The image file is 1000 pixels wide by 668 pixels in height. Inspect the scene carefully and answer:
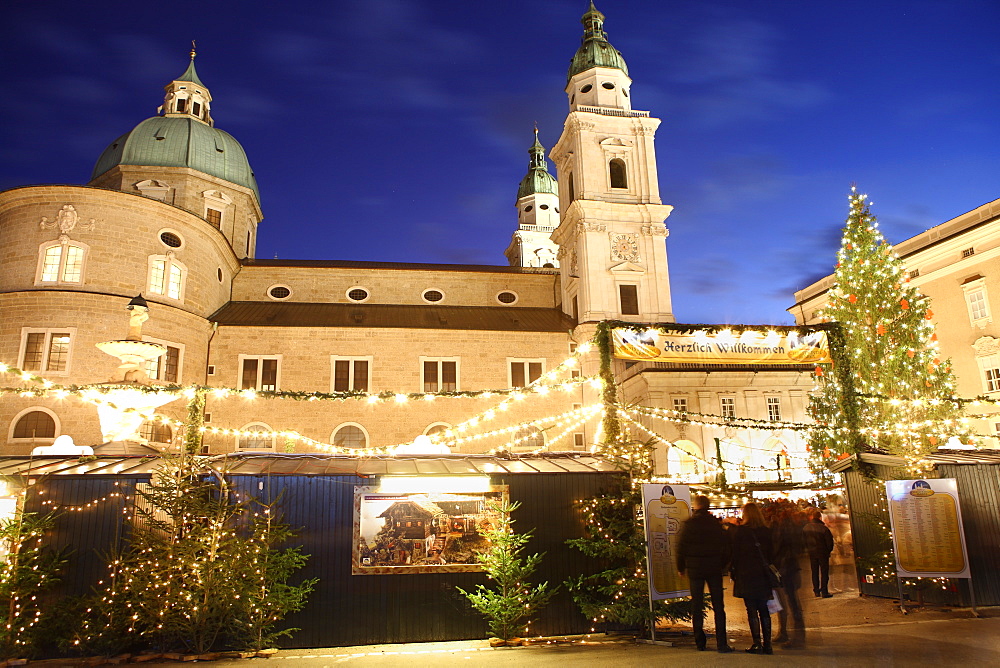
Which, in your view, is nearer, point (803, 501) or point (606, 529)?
point (606, 529)

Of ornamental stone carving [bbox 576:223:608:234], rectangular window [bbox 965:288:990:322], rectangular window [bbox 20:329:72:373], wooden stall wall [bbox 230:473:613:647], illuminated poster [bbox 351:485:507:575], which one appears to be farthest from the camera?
ornamental stone carving [bbox 576:223:608:234]

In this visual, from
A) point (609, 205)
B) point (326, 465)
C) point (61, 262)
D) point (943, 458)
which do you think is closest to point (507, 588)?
point (326, 465)

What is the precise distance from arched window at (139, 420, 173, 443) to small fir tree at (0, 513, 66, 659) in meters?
16.6

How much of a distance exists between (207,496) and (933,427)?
16465 mm

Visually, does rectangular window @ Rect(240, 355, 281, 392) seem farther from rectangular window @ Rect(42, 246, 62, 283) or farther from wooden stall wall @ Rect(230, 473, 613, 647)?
wooden stall wall @ Rect(230, 473, 613, 647)

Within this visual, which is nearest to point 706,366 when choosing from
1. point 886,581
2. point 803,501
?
point 803,501

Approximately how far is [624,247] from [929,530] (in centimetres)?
2411

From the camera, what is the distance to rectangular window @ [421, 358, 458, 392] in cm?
3025

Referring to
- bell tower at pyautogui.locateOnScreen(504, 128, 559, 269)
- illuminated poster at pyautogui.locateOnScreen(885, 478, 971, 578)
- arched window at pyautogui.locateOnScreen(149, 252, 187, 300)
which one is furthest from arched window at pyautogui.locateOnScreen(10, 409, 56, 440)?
bell tower at pyautogui.locateOnScreen(504, 128, 559, 269)

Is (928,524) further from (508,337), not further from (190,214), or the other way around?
(190,214)

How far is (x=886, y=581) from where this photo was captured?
38.8 ft

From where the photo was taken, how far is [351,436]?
28656 millimetres

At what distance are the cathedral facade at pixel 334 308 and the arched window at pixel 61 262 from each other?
0.17 feet

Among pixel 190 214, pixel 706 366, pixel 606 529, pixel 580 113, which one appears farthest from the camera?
pixel 580 113
